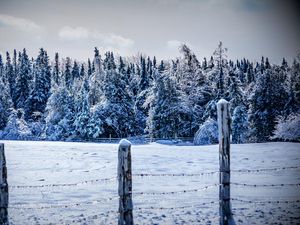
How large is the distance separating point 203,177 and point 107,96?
39777 millimetres

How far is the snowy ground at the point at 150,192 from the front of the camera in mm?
9102

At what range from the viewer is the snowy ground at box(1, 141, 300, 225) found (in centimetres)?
910

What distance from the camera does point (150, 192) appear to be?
1196 centimetres

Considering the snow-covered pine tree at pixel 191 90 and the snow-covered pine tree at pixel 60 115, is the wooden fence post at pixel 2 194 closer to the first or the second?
the snow-covered pine tree at pixel 191 90

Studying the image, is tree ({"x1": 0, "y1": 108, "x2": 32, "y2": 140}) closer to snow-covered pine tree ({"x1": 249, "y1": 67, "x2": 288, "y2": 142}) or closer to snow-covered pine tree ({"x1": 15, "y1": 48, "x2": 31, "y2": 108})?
snow-covered pine tree ({"x1": 15, "y1": 48, "x2": 31, "y2": 108})

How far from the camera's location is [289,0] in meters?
16.7

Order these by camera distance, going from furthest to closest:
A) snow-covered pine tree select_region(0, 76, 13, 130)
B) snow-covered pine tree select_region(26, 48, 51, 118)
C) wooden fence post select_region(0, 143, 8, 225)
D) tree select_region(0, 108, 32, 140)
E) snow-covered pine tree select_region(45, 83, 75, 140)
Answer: snow-covered pine tree select_region(26, 48, 51, 118) < snow-covered pine tree select_region(0, 76, 13, 130) < tree select_region(0, 108, 32, 140) < snow-covered pine tree select_region(45, 83, 75, 140) < wooden fence post select_region(0, 143, 8, 225)

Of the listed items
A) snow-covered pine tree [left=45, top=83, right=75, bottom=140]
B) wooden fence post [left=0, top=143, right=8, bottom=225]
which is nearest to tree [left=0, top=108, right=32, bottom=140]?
snow-covered pine tree [left=45, top=83, right=75, bottom=140]

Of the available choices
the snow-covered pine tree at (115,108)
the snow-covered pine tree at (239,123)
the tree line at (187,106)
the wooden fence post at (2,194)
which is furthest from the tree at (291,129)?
the wooden fence post at (2,194)

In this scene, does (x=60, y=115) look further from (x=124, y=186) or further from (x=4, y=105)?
(x=124, y=186)

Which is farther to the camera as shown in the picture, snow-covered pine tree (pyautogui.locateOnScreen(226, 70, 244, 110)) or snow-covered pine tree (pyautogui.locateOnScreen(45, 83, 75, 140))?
snow-covered pine tree (pyautogui.locateOnScreen(45, 83, 75, 140))

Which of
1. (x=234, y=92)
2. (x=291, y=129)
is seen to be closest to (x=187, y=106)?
(x=234, y=92)

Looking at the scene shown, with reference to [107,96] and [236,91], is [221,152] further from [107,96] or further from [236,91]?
[107,96]

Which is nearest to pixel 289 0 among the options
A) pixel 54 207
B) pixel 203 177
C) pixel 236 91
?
pixel 203 177
